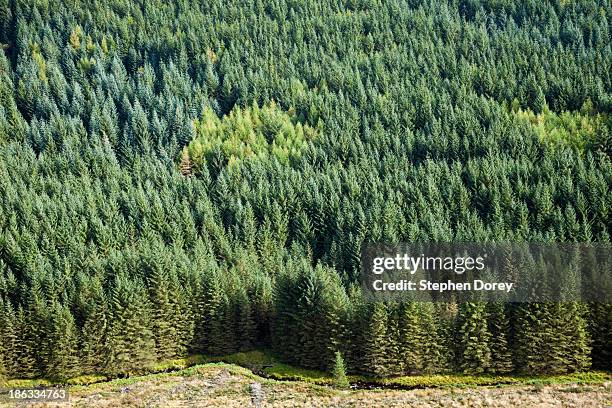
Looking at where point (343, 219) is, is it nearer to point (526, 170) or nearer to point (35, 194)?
point (526, 170)

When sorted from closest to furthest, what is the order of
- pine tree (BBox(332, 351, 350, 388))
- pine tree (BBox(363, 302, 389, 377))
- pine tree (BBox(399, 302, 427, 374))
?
pine tree (BBox(332, 351, 350, 388))
pine tree (BBox(399, 302, 427, 374))
pine tree (BBox(363, 302, 389, 377))

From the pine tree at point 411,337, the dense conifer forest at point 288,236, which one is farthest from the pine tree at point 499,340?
Result: the pine tree at point 411,337

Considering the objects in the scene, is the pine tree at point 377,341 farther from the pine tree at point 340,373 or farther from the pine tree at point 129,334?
the pine tree at point 129,334

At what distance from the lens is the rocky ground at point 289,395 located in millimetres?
107312

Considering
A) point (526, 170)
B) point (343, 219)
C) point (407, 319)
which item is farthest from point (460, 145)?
point (407, 319)

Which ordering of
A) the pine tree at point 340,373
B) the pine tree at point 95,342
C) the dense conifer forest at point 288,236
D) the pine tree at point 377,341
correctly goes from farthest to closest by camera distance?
the pine tree at point 95,342 → the dense conifer forest at point 288,236 → the pine tree at point 377,341 → the pine tree at point 340,373

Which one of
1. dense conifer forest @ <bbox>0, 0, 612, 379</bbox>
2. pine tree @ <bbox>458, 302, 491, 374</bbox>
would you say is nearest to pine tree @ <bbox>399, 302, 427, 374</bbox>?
dense conifer forest @ <bbox>0, 0, 612, 379</bbox>

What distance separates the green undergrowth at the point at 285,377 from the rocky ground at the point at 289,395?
1642mm

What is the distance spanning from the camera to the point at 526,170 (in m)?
170

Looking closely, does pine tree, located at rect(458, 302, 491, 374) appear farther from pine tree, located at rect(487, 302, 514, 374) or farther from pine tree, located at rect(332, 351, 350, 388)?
pine tree, located at rect(332, 351, 350, 388)

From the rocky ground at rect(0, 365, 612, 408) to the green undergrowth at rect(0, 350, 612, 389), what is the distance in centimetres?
164

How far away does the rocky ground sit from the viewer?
10731 centimetres

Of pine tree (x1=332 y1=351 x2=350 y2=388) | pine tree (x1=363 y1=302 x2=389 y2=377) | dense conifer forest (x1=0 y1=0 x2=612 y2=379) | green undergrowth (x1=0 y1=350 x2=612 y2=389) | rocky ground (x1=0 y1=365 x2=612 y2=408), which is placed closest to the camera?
rocky ground (x1=0 y1=365 x2=612 y2=408)

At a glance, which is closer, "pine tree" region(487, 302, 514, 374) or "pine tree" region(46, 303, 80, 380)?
"pine tree" region(487, 302, 514, 374)
